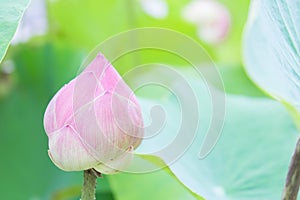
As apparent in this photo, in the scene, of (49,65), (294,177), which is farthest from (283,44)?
(49,65)

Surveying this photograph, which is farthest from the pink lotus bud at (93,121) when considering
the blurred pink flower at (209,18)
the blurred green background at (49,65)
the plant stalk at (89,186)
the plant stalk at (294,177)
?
the blurred pink flower at (209,18)

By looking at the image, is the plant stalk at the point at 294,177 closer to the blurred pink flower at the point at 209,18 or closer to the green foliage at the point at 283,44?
the green foliage at the point at 283,44

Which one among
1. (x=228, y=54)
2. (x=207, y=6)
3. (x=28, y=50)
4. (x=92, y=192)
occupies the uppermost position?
(x=207, y=6)

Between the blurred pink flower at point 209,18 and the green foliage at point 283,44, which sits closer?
the green foliage at point 283,44

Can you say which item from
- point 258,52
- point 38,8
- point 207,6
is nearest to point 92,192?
point 258,52

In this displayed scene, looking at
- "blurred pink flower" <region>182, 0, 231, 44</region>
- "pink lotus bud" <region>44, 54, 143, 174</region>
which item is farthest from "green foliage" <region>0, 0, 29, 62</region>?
"blurred pink flower" <region>182, 0, 231, 44</region>

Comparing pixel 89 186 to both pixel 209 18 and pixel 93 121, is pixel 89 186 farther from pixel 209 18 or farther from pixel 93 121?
pixel 209 18

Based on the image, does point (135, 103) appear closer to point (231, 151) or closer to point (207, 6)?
point (231, 151)
